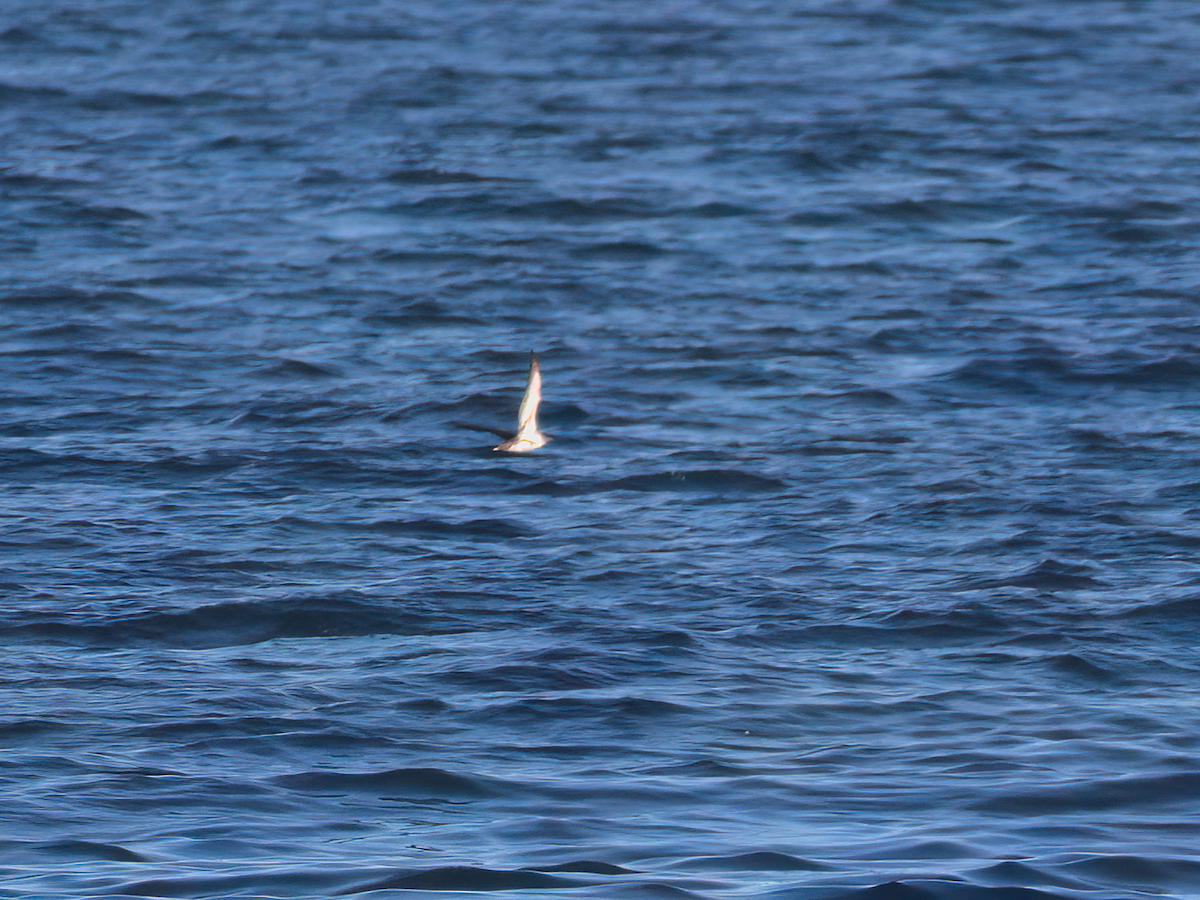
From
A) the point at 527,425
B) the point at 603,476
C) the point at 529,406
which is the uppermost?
the point at 529,406

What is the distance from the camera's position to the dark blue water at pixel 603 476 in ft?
31.3

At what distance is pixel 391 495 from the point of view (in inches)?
583

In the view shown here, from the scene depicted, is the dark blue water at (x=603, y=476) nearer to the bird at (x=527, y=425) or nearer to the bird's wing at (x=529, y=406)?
the bird at (x=527, y=425)

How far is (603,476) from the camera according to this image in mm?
15273

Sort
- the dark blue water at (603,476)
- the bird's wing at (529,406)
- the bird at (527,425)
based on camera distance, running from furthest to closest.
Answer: the bird at (527,425) < the bird's wing at (529,406) < the dark blue water at (603,476)

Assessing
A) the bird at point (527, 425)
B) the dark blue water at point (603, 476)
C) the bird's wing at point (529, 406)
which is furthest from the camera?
the bird at point (527, 425)

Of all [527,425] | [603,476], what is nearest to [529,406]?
[527,425]

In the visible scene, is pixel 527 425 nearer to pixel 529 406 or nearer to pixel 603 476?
pixel 529 406

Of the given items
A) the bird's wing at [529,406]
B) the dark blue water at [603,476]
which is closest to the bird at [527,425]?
the bird's wing at [529,406]

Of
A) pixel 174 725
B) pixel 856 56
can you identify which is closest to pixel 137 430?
pixel 174 725

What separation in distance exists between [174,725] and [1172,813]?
5371mm

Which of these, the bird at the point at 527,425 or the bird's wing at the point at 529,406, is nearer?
the bird's wing at the point at 529,406

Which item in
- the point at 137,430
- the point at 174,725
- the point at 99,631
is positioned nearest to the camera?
the point at 174,725

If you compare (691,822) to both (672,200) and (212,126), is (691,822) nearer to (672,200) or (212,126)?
(672,200)
